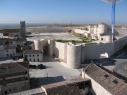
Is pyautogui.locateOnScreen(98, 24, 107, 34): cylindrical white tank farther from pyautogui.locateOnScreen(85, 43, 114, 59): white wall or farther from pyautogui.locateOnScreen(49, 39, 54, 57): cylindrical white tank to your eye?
pyautogui.locateOnScreen(49, 39, 54, 57): cylindrical white tank

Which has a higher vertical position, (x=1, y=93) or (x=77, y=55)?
(x=77, y=55)

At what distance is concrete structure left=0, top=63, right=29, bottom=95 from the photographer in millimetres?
18188

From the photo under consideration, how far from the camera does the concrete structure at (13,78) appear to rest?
1819 cm

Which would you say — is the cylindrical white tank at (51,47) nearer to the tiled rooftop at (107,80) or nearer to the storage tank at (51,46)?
the storage tank at (51,46)

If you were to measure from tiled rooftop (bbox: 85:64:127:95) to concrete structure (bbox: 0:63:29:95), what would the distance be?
8694 millimetres

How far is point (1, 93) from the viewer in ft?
58.5

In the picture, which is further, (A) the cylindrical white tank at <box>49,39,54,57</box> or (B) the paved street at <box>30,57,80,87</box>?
(A) the cylindrical white tank at <box>49,39,54,57</box>

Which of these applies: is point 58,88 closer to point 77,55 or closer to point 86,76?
point 86,76

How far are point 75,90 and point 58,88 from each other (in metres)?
1.86

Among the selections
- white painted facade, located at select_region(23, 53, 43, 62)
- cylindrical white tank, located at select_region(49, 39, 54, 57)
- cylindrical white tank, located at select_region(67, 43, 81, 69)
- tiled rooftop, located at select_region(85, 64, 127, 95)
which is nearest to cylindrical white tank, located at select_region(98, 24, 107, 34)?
cylindrical white tank, located at select_region(49, 39, 54, 57)

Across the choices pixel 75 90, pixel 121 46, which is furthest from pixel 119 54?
pixel 75 90

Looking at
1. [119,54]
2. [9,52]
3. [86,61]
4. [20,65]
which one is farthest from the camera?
[119,54]

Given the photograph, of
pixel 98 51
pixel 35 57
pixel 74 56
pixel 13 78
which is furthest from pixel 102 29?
pixel 13 78

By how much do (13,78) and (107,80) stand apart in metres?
12.1
